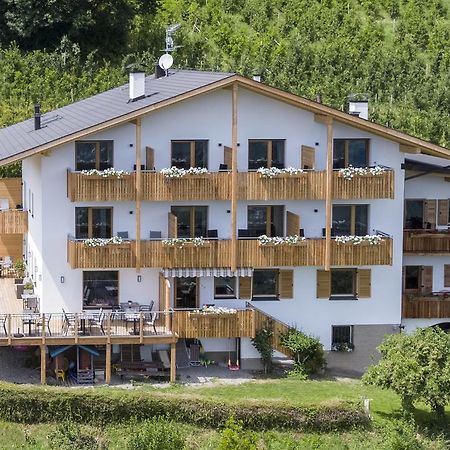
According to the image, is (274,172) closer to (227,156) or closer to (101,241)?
(227,156)

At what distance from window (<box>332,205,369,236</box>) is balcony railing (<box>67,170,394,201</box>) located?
3.53ft

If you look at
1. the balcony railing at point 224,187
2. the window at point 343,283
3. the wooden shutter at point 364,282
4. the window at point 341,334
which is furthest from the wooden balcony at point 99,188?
the window at point 341,334

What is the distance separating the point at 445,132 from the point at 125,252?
3211 centimetres

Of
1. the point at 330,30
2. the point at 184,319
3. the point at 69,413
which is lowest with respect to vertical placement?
the point at 69,413

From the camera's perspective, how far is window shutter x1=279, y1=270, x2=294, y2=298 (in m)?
44.1

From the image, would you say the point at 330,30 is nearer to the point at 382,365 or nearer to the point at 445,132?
the point at 445,132

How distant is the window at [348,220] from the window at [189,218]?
4800mm

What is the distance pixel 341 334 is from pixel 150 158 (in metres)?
9.64

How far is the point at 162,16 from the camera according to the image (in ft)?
273

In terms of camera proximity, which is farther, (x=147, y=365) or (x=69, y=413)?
(x=147, y=365)

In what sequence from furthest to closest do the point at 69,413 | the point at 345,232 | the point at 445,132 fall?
the point at 445,132, the point at 345,232, the point at 69,413

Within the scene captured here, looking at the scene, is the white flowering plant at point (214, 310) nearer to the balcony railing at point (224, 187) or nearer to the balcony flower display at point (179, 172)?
the balcony railing at point (224, 187)

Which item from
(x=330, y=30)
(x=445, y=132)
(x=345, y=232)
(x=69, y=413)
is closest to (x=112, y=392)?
(x=69, y=413)

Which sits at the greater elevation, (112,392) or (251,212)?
(251,212)
